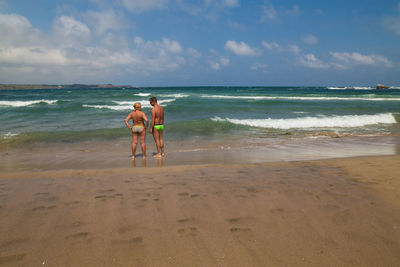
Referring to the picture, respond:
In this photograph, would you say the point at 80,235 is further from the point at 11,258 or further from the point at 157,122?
the point at 157,122

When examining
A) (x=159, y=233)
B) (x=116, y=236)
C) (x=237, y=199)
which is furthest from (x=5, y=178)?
(x=237, y=199)

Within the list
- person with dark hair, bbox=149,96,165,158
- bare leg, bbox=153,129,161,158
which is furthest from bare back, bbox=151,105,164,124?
bare leg, bbox=153,129,161,158

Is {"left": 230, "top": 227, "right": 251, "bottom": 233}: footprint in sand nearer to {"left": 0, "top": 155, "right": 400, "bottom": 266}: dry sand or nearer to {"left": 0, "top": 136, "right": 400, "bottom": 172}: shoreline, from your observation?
{"left": 0, "top": 155, "right": 400, "bottom": 266}: dry sand

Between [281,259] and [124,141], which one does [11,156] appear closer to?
[124,141]

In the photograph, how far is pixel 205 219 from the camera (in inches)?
112

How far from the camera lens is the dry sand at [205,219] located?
7.45 feet

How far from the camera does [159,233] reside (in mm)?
2594

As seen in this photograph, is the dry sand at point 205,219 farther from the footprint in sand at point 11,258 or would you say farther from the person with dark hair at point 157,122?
the person with dark hair at point 157,122

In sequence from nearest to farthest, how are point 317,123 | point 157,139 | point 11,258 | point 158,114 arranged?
point 11,258, point 157,139, point 158,114, point 317,123

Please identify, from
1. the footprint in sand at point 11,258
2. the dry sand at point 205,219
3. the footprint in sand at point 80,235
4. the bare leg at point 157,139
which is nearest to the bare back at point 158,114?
the bare leg at point 157,139

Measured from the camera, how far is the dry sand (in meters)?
2.27

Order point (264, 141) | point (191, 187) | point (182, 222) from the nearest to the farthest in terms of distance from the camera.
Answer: point (182, 222), point (191, 187), point (264, 141)

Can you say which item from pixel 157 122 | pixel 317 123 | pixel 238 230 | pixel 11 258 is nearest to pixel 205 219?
pixel 238 230

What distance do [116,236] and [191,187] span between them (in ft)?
4.80
